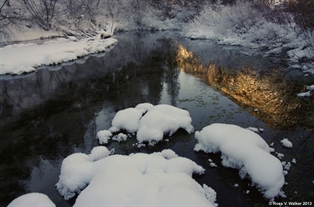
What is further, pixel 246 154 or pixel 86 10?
pixel 86 10

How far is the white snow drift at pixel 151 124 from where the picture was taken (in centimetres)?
608

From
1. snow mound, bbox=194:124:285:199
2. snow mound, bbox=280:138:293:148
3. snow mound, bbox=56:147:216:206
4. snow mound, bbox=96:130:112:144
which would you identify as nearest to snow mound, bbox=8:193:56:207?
snow mound, bbox=56:147:216:206

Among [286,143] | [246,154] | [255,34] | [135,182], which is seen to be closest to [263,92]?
[286,143]

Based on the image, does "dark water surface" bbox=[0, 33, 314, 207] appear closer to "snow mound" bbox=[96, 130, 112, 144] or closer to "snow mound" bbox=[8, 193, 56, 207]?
"snow mound" bbox=[96, 130, 112, 144]

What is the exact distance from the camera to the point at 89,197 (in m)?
3.61

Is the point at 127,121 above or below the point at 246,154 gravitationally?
below

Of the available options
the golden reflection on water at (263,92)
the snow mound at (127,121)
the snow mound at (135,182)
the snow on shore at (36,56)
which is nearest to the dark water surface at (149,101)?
the golden reflection on water at (263,92)

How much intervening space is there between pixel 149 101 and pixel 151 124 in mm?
2598

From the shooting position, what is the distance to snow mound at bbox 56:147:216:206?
3.48 metres

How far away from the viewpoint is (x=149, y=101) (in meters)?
8.80

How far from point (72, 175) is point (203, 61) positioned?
491 inches

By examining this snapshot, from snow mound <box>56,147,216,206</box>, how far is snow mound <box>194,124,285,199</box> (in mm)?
821

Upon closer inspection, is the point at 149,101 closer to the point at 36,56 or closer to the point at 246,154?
the point at 246,154

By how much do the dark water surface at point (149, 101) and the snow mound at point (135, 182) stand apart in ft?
1.19
